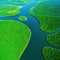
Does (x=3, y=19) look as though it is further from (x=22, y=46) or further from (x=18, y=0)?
(x=18, y=0)

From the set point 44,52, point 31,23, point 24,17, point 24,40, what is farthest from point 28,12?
point 44,52

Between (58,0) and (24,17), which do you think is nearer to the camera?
(24,17)

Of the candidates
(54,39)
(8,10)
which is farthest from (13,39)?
(8,10)

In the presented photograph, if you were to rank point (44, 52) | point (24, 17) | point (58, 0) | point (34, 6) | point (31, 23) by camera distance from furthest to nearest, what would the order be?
point (58, 0) < point (34, 6) < point (24, 17) < point (31, 23) < point (44, 52)

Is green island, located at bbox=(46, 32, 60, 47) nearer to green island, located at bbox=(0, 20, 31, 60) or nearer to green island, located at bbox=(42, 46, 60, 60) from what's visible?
green island, located at bbox=(42, 46, 60, 60)

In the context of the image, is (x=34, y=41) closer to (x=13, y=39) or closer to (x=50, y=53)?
(x=13, y=39)

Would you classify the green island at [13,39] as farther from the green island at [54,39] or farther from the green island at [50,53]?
the green island at [54,39]
